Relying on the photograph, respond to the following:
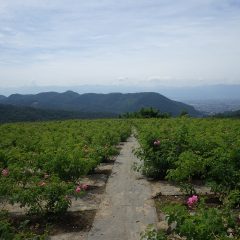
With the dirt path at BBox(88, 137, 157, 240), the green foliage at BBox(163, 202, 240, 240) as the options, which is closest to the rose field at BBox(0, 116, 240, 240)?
the green foliage at BBox(163, 202, 240, 240)

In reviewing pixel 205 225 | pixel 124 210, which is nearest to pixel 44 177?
pixel 124 210

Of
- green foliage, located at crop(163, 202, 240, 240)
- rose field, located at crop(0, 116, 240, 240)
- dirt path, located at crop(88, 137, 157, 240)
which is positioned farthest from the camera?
dirt path, located at crop(88, 137, 157, 240)

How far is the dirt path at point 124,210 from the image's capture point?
6.98 meters

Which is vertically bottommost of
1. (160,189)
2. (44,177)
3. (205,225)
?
(160,189)

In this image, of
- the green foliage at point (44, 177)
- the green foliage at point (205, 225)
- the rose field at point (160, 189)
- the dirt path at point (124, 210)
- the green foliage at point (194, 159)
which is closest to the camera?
the green foliage at point (205, 225)

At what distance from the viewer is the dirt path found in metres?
6.98

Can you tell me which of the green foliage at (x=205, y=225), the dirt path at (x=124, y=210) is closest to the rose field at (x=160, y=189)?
the green foliage at (x=205, y=225)

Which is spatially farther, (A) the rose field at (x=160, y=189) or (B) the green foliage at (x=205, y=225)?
(A) the rose field at (x=160, y=189)

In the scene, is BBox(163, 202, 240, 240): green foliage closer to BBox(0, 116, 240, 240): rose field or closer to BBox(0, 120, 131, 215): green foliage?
BBox(0, 116, 240, 240): rose field

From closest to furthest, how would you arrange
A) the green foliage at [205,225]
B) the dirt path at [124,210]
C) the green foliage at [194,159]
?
the green foliage at [205,225] < the dirt path at [124,210] < the green foliage at [194,159]

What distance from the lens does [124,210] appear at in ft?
27.2

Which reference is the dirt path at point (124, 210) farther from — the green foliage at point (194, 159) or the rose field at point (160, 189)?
the green foliage at point (194, 159)

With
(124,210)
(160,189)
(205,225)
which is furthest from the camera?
(160,189)

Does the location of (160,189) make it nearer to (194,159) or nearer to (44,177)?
(194,159)
